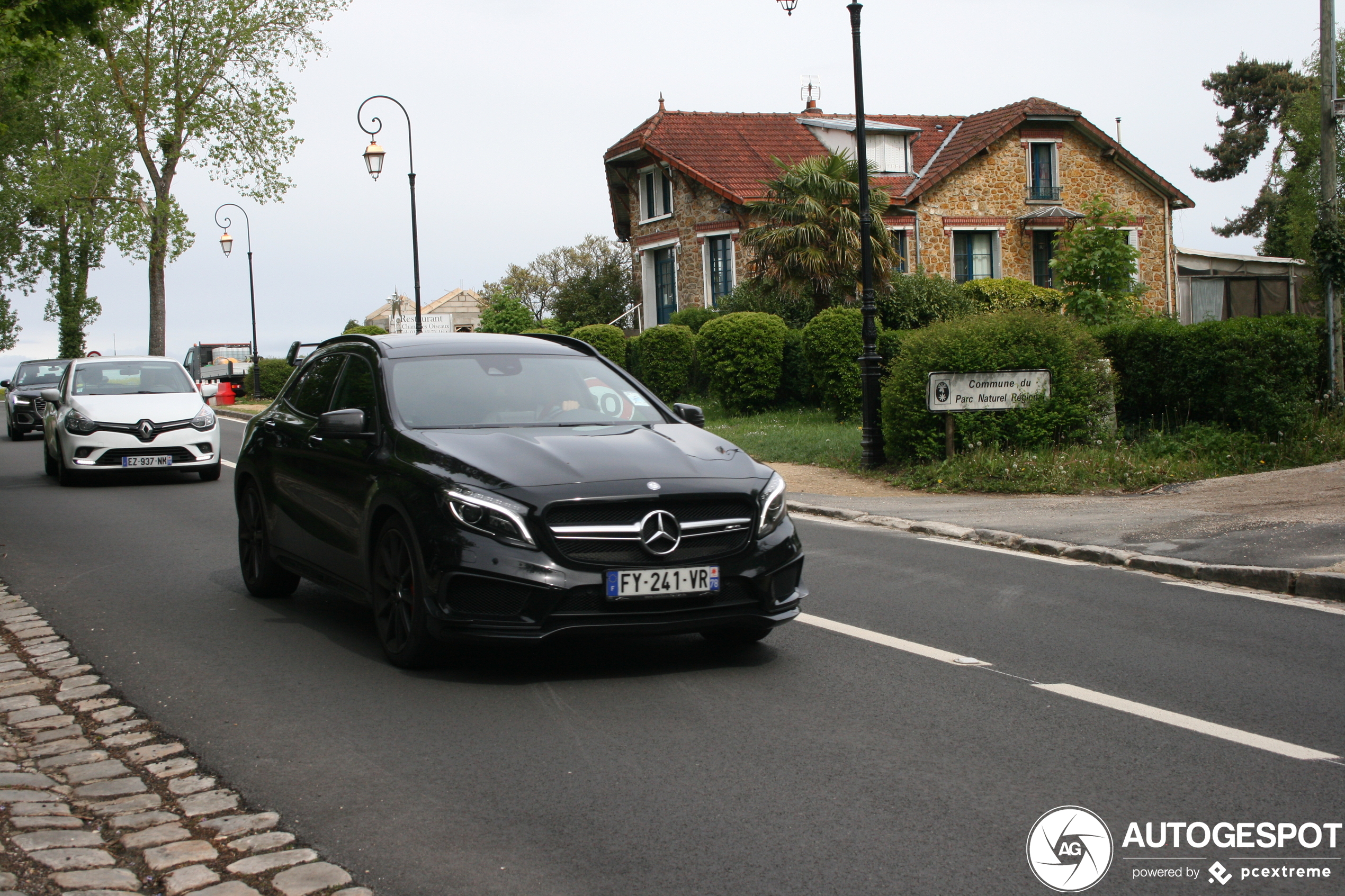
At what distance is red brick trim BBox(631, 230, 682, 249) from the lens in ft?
136

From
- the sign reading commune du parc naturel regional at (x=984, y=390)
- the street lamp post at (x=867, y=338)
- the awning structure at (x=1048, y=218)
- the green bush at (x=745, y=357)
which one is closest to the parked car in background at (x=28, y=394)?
the green bush at (x=745, y=357)

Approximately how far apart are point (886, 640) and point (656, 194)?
36.9 meters

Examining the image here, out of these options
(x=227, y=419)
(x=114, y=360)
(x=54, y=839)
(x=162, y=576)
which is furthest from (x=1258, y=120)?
(x=54, y=839)

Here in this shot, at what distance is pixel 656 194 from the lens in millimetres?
42719

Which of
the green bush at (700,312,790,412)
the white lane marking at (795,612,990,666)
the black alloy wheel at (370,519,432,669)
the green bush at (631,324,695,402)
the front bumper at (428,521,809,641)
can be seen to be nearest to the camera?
the front bumper at (428,521,809,641)

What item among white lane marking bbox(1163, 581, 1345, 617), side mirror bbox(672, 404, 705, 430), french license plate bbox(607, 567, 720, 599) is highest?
side mirror bbox(672, 404, 705, 430)

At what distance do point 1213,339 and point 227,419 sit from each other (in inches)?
1148

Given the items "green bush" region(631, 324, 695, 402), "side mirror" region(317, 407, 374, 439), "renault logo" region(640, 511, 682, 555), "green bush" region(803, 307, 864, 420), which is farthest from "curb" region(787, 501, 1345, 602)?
"green bush" region(631, 324, 695, 402)

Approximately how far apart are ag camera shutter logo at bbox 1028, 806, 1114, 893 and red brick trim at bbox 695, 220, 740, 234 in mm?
35328

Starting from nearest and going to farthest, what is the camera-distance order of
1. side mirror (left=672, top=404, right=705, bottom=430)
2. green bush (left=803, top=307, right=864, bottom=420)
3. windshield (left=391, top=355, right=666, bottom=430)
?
1. windshield (left=391, top=355, right=666, bottom=430)
2. side mirror (left=672, top=404, right=705, bottom=430)
3. green bush (left=803, top=307, right=864, bottom=420)

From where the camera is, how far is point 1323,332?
16.8 meters

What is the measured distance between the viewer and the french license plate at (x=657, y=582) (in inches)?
228

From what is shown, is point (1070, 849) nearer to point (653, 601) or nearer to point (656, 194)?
point (653, 601)

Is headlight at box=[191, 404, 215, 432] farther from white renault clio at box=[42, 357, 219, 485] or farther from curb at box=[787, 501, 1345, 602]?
curb at box=[787, 501, 1345, 602]
